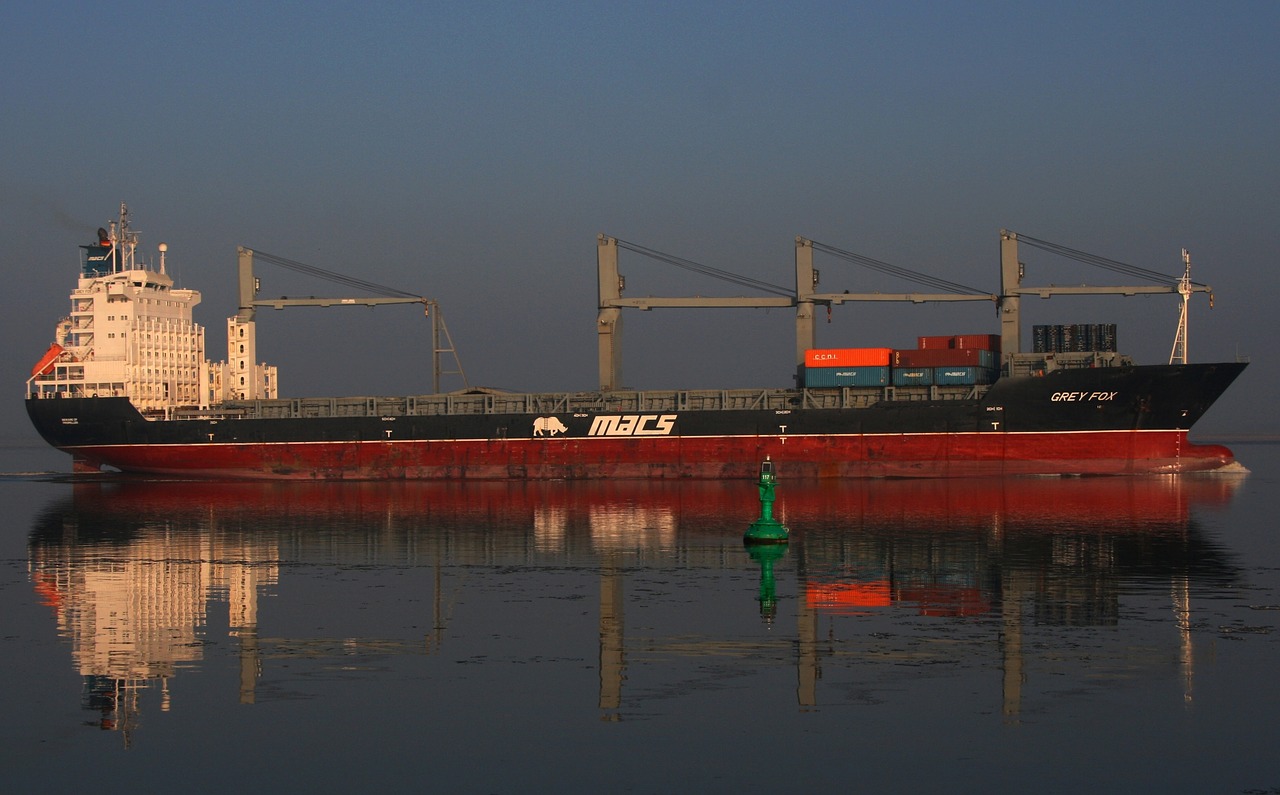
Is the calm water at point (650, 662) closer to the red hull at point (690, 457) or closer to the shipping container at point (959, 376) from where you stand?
the red hull at point (690, 457)

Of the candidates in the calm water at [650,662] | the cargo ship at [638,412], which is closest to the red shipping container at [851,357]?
the cargo ship at [638,412]

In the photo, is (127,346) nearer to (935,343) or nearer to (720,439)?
(720,439)

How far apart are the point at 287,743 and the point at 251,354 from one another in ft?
176

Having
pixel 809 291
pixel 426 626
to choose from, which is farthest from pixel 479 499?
pixel 426 626

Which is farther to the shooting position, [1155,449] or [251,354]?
[251,354]

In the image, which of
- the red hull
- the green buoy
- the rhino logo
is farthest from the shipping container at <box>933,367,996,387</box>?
the green buoy

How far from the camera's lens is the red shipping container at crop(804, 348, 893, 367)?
5059 centimetres

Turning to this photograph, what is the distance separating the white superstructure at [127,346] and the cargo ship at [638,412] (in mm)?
85

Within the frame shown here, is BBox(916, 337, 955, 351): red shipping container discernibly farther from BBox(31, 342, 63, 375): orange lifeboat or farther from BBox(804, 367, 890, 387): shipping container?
BBox(31, 342, 63, 375): orange lifeboat

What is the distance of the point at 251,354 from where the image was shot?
202 feet

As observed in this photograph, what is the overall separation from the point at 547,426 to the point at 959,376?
1682 centimetres

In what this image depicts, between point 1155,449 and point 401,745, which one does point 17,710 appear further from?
point 1155,449

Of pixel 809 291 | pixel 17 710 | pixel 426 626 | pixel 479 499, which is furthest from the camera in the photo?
pixel 809 291

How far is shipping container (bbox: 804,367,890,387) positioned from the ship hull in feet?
4.09
